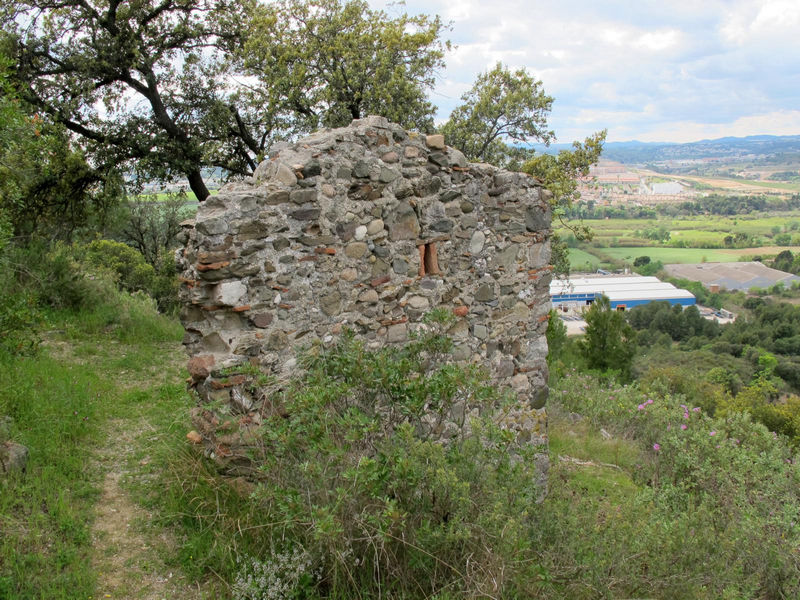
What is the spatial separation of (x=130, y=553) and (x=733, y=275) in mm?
55097

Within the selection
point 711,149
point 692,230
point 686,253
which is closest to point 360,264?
point 686,253

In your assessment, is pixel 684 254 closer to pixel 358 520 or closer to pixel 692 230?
pixel 692 230

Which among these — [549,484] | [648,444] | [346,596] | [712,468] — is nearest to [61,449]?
[346,596]

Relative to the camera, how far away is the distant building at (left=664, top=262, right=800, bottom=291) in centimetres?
4766

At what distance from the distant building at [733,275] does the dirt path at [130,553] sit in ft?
161

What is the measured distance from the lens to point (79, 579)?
3.16 m

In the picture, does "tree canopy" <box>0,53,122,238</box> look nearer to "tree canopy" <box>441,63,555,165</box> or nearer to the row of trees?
the row of trees

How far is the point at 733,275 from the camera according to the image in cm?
5003

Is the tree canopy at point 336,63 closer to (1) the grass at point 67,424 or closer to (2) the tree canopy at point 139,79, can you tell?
(2) the tree canopy at point 139,79

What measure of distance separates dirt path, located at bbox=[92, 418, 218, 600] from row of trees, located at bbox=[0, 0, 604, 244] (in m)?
8.68

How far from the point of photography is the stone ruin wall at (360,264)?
12.9 feet

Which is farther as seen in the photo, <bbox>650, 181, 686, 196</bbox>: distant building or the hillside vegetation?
<bbox>650, 181, 686, 196</bbox>: distant building

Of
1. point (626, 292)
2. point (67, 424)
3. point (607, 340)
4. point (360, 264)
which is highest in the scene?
point (360, 264)

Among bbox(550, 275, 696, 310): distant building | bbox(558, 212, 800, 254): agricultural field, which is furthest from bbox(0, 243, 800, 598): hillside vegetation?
bbox(558, 212, 800, 254): agricultural field
